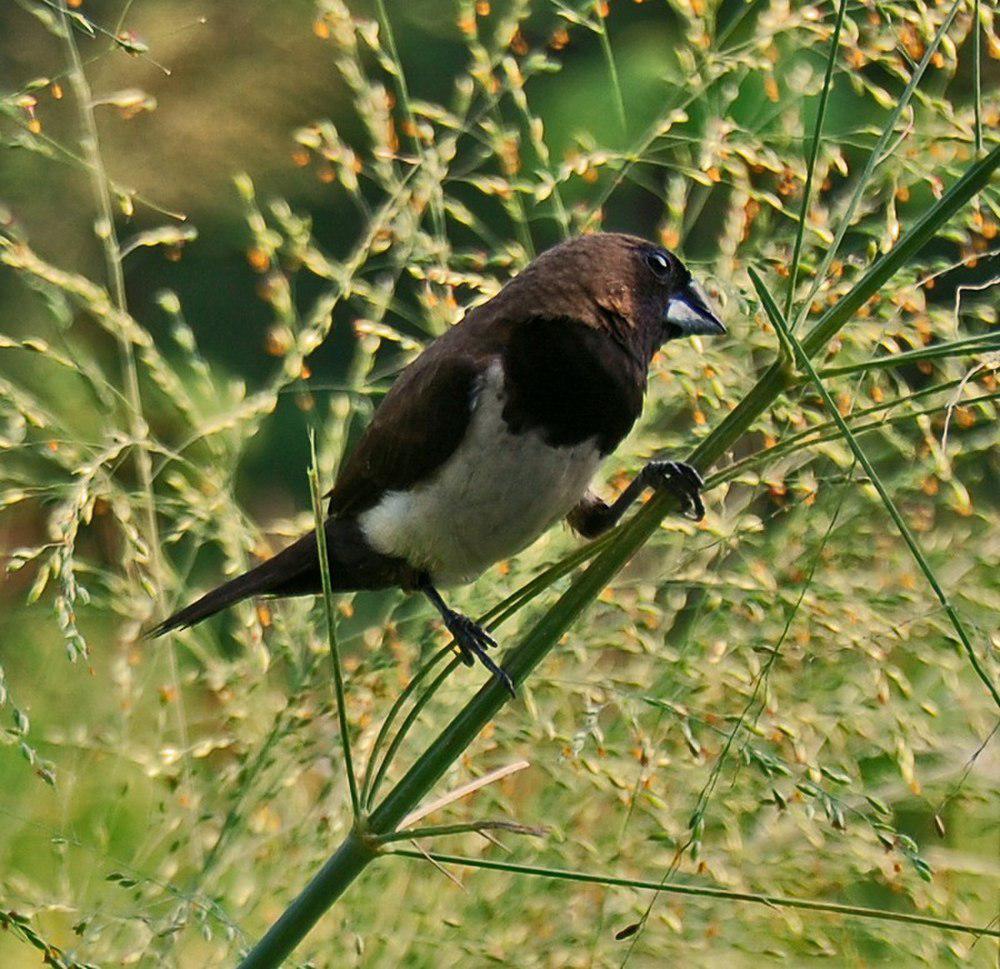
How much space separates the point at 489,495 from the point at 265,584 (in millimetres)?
281

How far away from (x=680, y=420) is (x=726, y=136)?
132 centimetres

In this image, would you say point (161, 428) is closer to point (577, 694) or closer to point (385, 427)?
point (385, 427)

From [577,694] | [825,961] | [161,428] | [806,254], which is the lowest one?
[161,428]

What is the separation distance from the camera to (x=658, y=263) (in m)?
2.17

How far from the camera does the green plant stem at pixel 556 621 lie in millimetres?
1148

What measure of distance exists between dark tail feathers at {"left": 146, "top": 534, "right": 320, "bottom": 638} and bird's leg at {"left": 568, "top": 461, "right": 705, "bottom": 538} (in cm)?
35

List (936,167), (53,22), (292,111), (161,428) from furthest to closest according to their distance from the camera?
(292,111) → (161,428) → (936,167) → (53,22)

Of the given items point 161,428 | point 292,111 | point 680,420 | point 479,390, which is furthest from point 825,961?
point 292,111

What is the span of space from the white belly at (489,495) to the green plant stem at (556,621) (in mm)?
655

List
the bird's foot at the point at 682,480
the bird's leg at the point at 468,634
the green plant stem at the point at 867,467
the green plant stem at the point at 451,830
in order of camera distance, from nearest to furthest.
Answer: the green plant stem at the point at 867,467 → the green plant stem at the point at 451,830 → the bird's foot at the point at 682,480 → the bird's leg at the point at 468,634

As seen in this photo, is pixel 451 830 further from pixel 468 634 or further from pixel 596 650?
pixel 596 650

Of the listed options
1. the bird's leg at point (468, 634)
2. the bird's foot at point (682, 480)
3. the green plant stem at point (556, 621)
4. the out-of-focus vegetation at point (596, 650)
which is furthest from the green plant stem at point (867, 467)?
the bird's leg at point (468, 634)

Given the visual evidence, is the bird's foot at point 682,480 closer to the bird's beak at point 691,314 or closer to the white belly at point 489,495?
the white belly at point 489,495

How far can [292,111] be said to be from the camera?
4.51 metres
